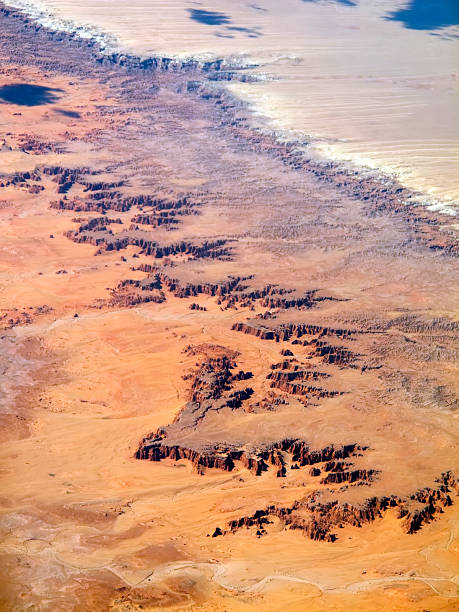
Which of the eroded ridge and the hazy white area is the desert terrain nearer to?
the eroded ridge

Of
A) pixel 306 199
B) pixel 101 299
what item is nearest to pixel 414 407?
pixel 101 299

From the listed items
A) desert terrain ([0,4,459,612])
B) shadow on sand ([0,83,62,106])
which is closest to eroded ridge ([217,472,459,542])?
desert terrain ([0,4,459,612])

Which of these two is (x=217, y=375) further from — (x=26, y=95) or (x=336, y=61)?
(x=336, y=61)

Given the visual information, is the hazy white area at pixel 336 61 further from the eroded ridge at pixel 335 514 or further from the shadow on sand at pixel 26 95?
the eroded ridge at pixel 335 514

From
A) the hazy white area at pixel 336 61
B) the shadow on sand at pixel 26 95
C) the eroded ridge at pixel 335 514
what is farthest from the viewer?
the shadow on sand at pixel 26 95

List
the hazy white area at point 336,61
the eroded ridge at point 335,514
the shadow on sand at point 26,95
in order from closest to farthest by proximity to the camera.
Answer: the eroded ridge at point 335,514 → the hazy white area at point 336,61 → the shadow on sand at point 26,95

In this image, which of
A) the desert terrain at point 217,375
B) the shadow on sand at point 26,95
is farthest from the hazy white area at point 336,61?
the shadow on sand at point 26,95

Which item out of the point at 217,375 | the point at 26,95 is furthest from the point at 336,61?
the point at 217,375
